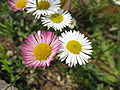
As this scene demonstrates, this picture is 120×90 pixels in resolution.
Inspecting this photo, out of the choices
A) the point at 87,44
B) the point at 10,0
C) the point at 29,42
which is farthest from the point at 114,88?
the point at 10,0

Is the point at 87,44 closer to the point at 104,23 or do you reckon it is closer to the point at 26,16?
the point at 26,16

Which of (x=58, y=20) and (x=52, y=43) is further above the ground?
(x=58, y=20)

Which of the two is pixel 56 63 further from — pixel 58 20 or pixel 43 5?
pixel 43 5

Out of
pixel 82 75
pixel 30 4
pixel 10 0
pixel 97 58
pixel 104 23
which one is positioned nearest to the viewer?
pixel 30 4

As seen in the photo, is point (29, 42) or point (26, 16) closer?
point (29, 42)

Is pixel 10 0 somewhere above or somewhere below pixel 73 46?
above

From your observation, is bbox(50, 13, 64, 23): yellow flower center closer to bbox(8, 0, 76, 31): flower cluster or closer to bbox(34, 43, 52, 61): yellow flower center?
bbox(8, 0, 76, 31): flower cluster

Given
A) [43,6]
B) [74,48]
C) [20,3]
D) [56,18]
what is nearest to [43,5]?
[43,6]
